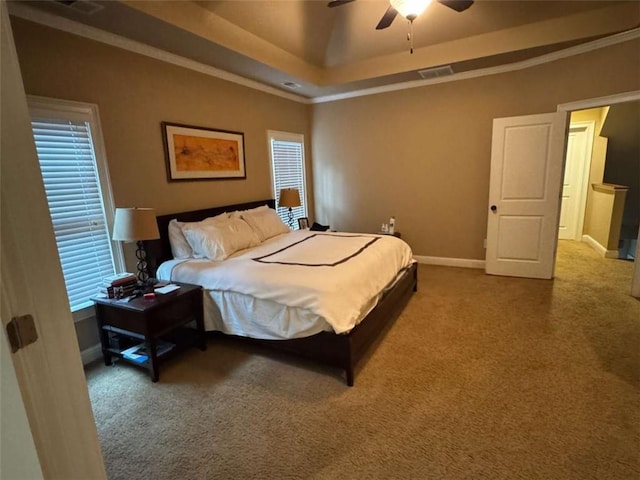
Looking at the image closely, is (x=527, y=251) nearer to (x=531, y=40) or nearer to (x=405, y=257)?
(x=405, y=257)

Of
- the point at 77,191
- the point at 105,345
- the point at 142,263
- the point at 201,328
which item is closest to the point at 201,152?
the point at 77,191

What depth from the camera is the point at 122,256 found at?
117 inches

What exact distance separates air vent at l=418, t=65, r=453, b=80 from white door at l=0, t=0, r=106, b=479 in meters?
4.22

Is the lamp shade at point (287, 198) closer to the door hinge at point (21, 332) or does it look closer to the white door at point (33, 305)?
the white door at point (33, 305)

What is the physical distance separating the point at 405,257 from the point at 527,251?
188cm

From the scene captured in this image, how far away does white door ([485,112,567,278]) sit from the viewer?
396cm

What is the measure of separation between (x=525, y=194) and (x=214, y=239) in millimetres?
3748

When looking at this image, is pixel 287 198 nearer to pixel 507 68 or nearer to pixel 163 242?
pixel 163 242

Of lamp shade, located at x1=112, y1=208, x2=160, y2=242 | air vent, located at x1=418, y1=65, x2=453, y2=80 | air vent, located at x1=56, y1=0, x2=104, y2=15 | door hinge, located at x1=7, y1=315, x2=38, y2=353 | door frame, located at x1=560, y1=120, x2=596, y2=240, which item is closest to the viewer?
door hinge, located at x1=7, y1=315, x2=38, y2=353

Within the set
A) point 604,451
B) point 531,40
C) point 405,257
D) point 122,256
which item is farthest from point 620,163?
point 122,256

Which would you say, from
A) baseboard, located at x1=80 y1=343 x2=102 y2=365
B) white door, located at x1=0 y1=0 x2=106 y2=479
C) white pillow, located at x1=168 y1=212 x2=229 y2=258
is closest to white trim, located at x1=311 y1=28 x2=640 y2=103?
white pillow, located at x1=168 y1=212 x2=229 y2=258

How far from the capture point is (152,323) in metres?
2.40

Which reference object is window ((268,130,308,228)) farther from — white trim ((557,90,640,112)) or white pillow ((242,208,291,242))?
white trim ((557,90,640,112))

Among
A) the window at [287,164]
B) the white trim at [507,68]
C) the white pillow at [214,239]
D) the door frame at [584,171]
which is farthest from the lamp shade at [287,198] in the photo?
the door frame at [584,171]
